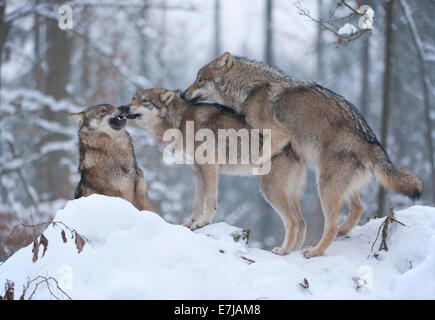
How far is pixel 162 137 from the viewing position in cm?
580

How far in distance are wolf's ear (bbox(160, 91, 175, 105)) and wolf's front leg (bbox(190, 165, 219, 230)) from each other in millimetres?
1124

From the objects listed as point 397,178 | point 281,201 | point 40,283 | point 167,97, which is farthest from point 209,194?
point 40,283

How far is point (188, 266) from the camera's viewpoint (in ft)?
10.9

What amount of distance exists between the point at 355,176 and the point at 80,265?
111 inches

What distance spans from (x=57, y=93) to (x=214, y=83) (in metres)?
Result: 8.47

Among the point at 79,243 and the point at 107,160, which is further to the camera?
the point at 107,160

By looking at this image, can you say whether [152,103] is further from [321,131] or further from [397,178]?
[397,178]

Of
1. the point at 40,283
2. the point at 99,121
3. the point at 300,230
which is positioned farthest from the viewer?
the point at 99,121

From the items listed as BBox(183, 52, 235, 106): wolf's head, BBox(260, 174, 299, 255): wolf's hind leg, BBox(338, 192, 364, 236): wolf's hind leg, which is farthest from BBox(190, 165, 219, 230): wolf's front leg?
BBox(338, 192, 364, 236): wolf's hind leg

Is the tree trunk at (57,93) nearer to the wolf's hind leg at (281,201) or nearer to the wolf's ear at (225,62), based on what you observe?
the wolf's ear at (225,62)

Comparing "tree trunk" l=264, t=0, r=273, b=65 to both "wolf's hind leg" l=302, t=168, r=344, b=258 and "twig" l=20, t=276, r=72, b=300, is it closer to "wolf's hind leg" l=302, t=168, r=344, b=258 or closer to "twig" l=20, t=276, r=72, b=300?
"wolf's hind leg" l=302, t=168, r=344, b=258
